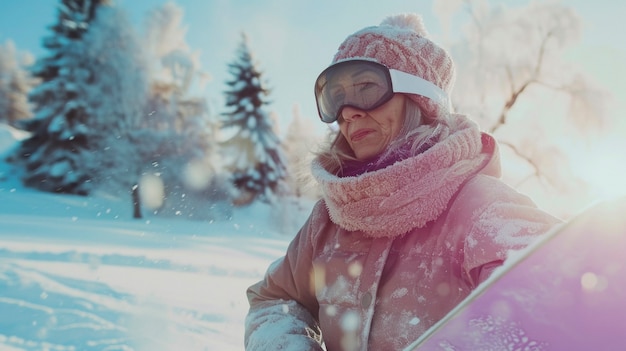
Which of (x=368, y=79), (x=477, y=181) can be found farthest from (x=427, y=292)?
(x=368, y=79)

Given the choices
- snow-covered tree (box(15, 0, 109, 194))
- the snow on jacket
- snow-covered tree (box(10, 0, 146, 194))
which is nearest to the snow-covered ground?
the snow on jacket

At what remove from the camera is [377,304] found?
4.00 feet

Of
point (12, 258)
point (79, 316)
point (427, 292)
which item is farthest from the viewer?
point (12, 258)

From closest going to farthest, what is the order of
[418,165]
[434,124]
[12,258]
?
[418,165] < [434,124] < [12,258]

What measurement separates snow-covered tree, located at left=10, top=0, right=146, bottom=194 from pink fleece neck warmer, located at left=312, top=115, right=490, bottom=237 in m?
14.9

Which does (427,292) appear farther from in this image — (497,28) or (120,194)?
(120,194)

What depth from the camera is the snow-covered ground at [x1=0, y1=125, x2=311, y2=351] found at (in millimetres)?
2981

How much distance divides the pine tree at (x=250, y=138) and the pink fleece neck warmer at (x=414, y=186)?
59.6 feet

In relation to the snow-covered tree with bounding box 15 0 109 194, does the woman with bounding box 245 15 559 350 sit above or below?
above

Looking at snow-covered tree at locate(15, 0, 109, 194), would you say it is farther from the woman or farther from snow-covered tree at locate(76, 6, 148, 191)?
the woman

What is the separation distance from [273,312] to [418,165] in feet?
2.71

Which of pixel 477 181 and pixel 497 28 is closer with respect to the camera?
pixel 477 181

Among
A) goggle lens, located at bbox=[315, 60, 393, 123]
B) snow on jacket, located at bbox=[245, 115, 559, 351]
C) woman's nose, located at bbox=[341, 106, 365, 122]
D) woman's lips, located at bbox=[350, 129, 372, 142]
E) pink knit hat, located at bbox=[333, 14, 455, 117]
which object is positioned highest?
pink knit hat, located at bbox=[333, 14, 455, 117]

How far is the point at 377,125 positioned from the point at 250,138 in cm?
1857
